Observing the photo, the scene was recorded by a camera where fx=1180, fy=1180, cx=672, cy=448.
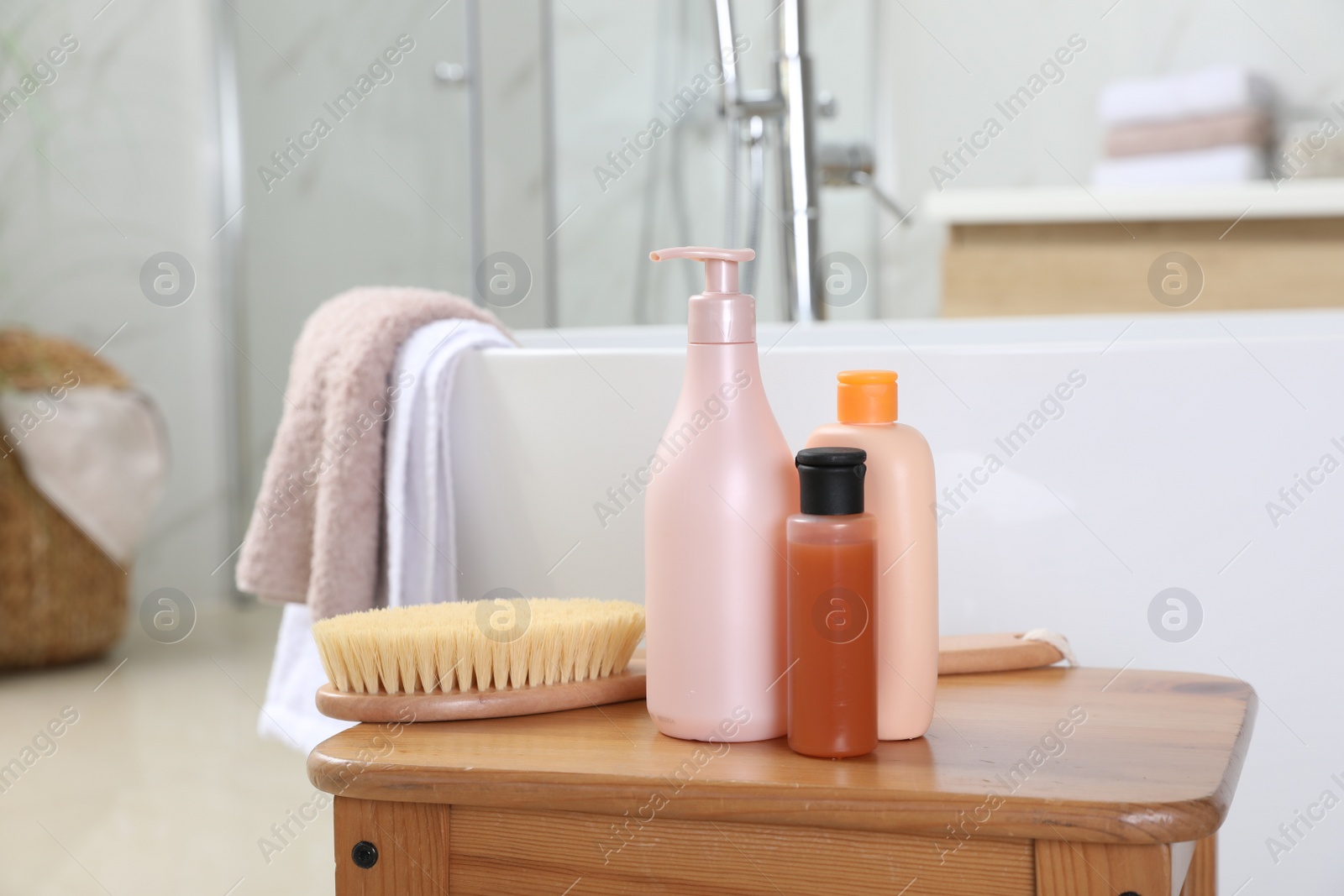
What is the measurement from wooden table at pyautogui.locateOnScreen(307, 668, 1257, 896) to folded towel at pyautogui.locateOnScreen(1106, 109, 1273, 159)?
1.72m

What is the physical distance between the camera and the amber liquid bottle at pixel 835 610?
459mm

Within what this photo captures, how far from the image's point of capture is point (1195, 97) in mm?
1997

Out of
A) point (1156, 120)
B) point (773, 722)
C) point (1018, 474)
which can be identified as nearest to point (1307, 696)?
point (1018, 474)

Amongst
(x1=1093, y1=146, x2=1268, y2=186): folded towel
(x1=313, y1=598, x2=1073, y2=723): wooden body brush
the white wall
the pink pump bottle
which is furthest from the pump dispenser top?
the white wall

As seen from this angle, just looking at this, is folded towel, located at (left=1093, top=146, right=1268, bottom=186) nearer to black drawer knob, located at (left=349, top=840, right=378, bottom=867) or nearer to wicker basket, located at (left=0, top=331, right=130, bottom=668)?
wicker basket, located at (left=0, top=331, right=130, bottom=668)

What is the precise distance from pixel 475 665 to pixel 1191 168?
182cm

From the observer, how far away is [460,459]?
100 cm

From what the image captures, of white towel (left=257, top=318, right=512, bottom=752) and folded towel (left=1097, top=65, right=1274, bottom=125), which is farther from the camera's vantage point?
folded towel (left=1097, top=65, right=1274, bottom=125)

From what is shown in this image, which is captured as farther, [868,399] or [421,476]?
[421,476]

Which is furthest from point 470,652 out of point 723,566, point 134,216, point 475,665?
point 134,216

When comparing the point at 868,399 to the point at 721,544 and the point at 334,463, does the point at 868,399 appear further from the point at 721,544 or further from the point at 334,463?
the point at 334,463

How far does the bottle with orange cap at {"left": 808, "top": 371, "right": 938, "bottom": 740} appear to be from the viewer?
1.61 feet

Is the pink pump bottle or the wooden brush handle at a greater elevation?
the pink pump bottle

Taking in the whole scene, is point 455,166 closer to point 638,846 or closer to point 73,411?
point 73,411
